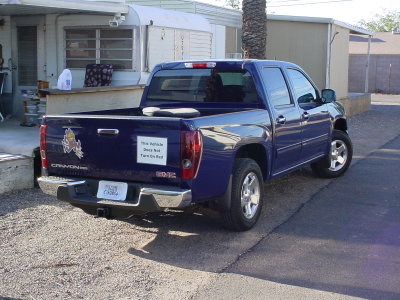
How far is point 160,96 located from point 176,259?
253 centimetres

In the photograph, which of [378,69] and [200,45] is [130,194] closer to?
[200,45]

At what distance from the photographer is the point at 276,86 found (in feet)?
22.2

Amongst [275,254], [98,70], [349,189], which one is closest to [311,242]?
[275,254]

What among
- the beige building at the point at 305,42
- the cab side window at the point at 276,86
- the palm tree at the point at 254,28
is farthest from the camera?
the beige building at the point at 305,42

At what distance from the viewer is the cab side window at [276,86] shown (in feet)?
21.6

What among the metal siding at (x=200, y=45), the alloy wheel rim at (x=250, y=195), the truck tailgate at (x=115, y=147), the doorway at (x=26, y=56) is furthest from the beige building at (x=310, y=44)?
the truck tailgate at (x=115, y=147)

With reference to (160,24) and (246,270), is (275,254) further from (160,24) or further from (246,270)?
(160,24)

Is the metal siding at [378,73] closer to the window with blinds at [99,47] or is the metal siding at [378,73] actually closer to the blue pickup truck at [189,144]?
the window with blinds at [99,47]

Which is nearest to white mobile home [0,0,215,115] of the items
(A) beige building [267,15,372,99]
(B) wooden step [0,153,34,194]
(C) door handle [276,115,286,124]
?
(B) wooden step [0,153,34,194]

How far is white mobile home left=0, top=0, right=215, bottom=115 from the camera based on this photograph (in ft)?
36.7

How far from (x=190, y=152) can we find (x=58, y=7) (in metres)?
6.01

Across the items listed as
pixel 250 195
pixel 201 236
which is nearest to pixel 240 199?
pixel 250 195

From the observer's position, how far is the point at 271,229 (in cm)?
603

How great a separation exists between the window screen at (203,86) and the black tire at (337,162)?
7.83 ft
